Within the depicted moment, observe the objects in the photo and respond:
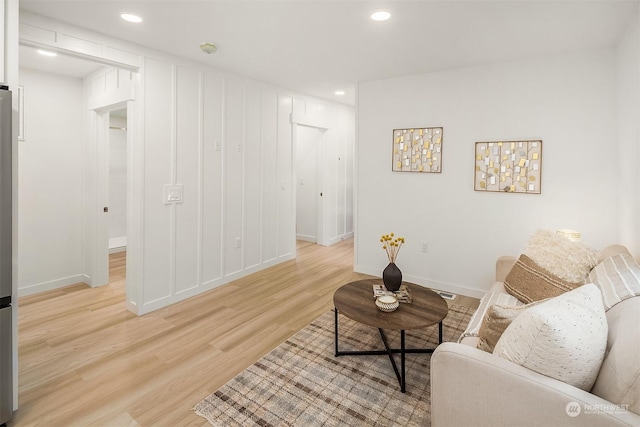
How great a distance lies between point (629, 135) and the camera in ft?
8.49

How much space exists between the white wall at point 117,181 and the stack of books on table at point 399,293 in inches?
191

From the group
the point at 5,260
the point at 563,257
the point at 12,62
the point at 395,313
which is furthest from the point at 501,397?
the point at 12,62

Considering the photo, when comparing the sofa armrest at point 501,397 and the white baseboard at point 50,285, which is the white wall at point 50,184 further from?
the sofa armrest at point 501,397

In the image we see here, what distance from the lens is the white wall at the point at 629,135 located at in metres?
2.38

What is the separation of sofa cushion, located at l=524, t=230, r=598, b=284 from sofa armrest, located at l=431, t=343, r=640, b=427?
4.44 ft

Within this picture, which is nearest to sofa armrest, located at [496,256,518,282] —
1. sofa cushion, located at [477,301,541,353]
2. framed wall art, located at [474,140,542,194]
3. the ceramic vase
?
framed wall art, located at [474,140,542,194]

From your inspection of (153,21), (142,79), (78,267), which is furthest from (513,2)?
(78,267)

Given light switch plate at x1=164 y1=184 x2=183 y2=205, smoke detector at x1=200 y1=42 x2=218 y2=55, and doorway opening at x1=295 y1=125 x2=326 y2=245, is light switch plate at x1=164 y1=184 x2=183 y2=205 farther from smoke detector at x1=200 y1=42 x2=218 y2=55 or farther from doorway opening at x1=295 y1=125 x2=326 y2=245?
doorway opening at x1=295 y1=125 x2=326 y2=245

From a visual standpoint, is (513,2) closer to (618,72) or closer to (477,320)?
(618,72)

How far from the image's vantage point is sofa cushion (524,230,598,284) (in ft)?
7.50

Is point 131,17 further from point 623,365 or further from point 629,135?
point 629,135

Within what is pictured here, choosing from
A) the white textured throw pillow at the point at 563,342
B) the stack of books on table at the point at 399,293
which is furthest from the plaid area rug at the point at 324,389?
the white textured throw pillow at the point at 563,342

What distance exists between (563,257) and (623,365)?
142cm

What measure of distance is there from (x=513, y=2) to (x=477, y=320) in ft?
7.10
